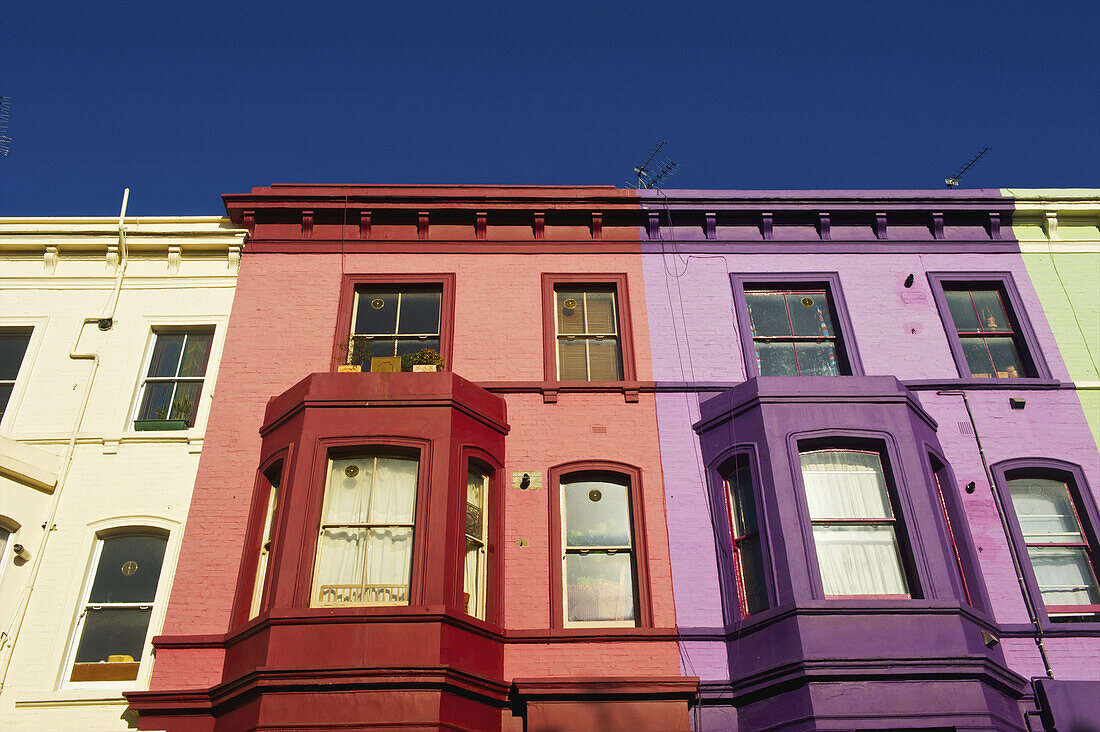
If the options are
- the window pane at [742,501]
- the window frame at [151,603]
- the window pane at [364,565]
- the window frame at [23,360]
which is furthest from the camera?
the window frame at [23,360]

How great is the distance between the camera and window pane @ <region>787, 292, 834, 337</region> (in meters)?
14.2

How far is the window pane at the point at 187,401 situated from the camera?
520 inches

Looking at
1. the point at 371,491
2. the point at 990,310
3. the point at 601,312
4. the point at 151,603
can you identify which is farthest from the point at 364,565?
the point at 990,310

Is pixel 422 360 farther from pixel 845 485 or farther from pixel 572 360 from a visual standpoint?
pixel 845 485

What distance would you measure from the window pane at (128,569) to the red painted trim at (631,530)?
5.15 metres

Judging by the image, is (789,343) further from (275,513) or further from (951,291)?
(275,513)

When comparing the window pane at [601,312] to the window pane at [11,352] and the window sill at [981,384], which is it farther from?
the window pane at [11,352]

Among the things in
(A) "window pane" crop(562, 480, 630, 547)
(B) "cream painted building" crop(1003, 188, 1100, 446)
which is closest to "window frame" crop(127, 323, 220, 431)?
(A) "window pane" crop(562, 480, 630, 547)

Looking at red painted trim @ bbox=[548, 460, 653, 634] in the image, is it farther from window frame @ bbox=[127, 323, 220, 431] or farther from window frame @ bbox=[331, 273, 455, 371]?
window frame @ bbox=[127, 323, 220, 431]

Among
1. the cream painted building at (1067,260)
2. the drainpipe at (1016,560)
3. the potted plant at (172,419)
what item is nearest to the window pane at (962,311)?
the cream painted building at (1067,260)

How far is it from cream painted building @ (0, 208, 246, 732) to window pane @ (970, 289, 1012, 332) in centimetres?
1207

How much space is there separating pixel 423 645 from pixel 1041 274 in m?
11.7

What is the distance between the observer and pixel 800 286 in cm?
1468

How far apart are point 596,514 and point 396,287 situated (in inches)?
201
